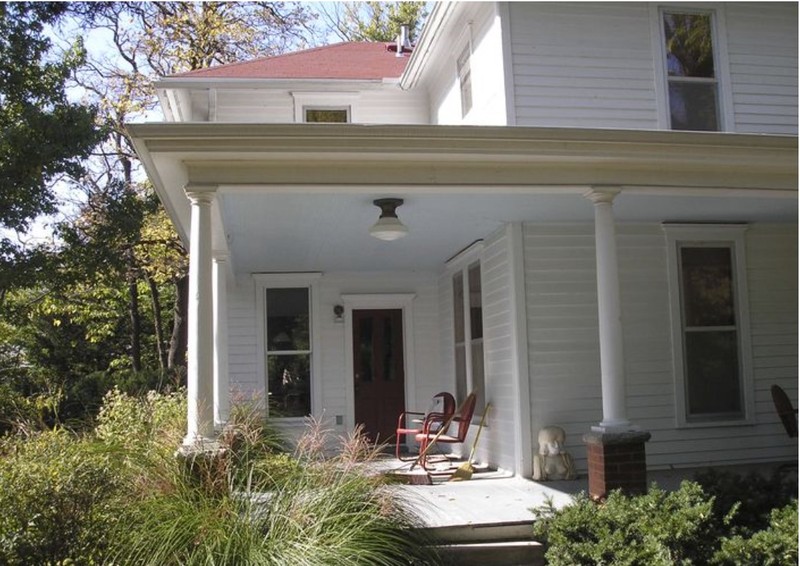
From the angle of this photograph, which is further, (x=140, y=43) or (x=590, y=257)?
(x=140, y=43)

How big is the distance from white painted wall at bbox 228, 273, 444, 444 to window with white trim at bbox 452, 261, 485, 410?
77cm

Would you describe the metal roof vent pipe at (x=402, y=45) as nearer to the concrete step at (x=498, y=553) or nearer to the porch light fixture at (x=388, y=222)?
the porch light fixture at (x=388, y=222)

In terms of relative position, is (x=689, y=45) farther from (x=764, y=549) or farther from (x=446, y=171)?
(x=764, y=549)

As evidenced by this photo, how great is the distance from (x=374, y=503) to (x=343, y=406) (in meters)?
6.86

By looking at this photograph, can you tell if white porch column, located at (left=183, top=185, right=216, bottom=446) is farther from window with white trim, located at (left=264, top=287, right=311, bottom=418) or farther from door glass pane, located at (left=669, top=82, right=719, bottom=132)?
window with white trim, located at (left=264, top=287, right=311, bottom=418)

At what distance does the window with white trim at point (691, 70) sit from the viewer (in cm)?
918

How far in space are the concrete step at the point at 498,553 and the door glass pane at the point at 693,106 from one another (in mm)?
5248

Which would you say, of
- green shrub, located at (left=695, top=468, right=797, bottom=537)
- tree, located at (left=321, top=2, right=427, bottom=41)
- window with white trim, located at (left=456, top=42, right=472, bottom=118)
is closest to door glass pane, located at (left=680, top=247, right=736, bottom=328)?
window with white trim, located at (left=456, top=42, right=472, bottom=118)

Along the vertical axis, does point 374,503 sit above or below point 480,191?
below

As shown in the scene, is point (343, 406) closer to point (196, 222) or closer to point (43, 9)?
point (196, 222)

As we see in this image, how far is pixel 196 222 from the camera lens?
625 cm

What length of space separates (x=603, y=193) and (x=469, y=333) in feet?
12.5

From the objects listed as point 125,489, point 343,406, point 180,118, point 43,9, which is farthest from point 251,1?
point 125,489

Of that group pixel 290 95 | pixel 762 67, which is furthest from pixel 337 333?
pixel 762 67
